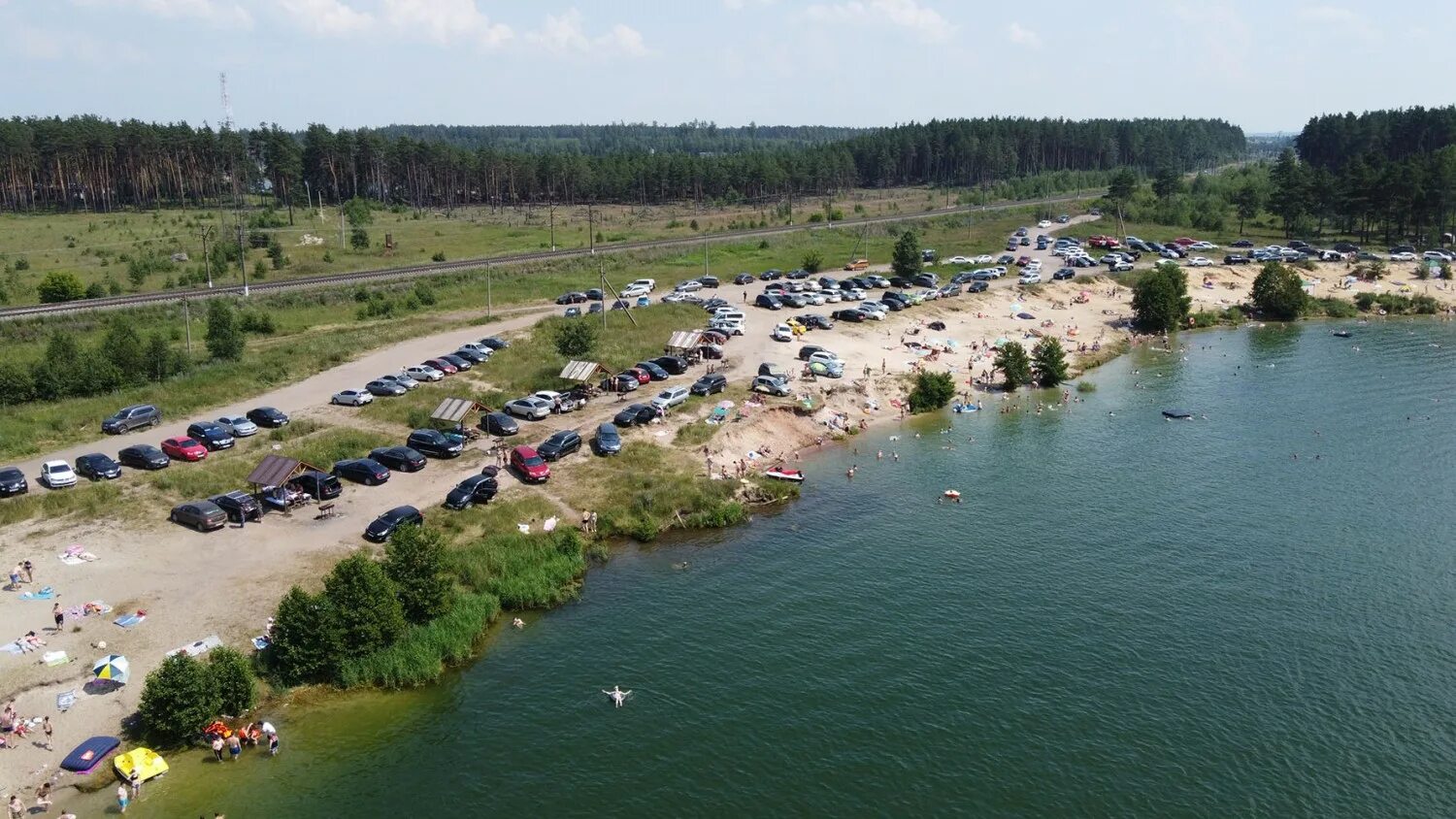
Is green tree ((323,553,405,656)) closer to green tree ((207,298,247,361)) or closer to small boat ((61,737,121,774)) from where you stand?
small boat ((61,737,121,774))

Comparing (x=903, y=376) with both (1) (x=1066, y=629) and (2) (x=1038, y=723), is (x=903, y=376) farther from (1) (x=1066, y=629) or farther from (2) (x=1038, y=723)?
(2) (x=1038, y=723)

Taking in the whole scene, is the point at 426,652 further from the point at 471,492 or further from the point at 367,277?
the point at 367,277

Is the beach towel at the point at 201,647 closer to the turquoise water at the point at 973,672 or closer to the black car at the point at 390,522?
the turquoise water at the point at 973,672

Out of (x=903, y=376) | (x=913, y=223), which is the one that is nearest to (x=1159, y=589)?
(x=903, y=376)

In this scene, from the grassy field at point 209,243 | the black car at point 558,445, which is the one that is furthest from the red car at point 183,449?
the grassy field at point 209,243

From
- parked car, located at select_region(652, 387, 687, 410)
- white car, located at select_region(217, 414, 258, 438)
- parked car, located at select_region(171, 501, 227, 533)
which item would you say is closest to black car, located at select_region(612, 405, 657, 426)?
parked car, located at select_region(652, 387, 687, 410)
